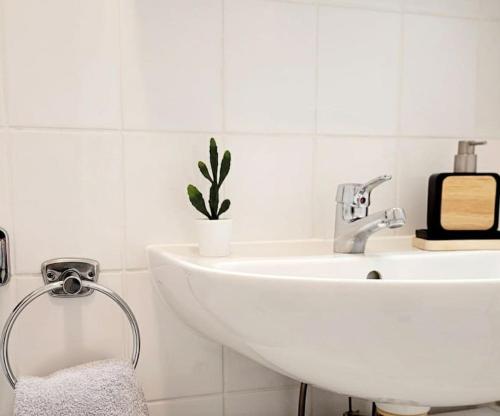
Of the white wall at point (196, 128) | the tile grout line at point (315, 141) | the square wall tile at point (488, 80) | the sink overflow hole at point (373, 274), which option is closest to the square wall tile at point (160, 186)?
the white wall at point (196, 128)

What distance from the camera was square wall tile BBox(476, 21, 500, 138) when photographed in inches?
38.6

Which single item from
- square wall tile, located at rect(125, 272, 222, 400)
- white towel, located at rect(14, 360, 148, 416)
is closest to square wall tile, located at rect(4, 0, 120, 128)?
square wall tile, located at rect(125, 272, 222, 400)

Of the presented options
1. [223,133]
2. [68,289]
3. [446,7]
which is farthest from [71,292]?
[446,7]

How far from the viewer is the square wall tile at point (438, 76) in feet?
3.09

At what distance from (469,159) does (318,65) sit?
1.10 ft

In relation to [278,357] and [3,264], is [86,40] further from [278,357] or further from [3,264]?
[278,357]

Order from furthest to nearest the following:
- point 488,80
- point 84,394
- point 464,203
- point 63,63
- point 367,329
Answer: point 488,80, point 464,203, point 63,63, point 84,394, point 367,329

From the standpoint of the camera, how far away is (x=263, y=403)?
906mm

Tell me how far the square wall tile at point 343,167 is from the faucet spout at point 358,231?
0.08 metres

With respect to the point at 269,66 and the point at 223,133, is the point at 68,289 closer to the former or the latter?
the point at 223,133

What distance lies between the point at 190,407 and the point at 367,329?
49cm

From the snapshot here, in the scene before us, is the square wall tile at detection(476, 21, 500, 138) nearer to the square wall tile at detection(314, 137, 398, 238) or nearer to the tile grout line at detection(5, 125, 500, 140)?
the tile grout line at detection(5, 125, 500, 140)

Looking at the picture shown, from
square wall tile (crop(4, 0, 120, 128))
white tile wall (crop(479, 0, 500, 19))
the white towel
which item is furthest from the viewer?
white tile wall (crop(479, 0, 500, 19))

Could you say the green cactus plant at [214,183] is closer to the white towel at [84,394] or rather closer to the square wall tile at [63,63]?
the square wall tile at [63,63]
